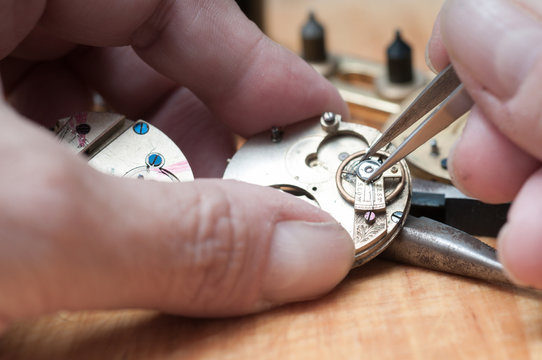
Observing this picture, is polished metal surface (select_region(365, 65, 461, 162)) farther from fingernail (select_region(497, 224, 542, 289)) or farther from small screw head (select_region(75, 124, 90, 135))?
small screw head (select_region(75, 124, 90, 135))

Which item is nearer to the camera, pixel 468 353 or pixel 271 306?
pixel 468 353

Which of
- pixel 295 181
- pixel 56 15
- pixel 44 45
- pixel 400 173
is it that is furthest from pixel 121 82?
pixel 400 173

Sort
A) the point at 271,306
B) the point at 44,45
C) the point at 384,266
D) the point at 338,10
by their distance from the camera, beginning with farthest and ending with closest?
the point at 338,10 → the point at 44,45 → the point at 384,266 → the point at 271,306

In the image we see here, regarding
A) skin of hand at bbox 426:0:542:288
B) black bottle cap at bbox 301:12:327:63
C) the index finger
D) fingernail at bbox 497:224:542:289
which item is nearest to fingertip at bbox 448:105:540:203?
skin of hand at bbox 426:0:542:288

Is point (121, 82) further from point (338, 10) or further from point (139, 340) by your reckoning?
point (338, 10)

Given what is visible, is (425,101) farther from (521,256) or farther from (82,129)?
(82,129)

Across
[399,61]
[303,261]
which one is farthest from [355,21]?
[303,261]
